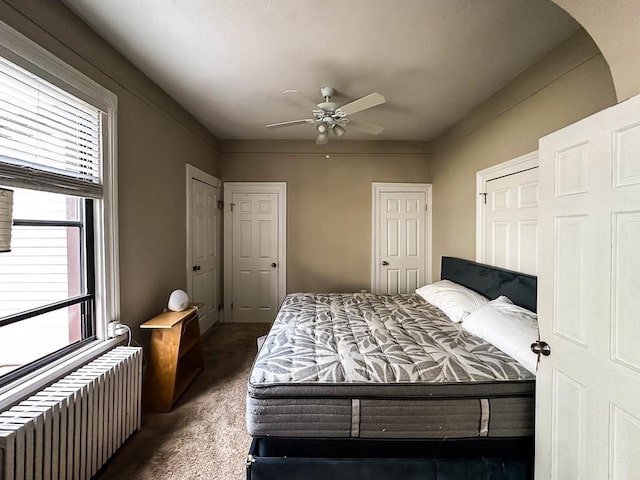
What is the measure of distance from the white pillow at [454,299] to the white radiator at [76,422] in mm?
2421

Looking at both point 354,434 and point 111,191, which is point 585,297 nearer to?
point 354,434

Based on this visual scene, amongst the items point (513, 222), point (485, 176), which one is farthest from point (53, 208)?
point (485, 176)

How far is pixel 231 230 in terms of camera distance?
441 centimetres

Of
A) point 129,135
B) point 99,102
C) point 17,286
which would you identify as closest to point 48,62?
point 99,102

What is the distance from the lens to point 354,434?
1.51 metres

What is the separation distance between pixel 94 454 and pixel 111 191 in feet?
5.14

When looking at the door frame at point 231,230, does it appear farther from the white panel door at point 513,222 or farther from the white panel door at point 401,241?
the white panel door at point 513,222

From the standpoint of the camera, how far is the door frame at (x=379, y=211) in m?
4.39

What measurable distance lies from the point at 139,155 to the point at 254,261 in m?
2.27

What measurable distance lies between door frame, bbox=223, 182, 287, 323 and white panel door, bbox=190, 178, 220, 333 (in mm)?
138

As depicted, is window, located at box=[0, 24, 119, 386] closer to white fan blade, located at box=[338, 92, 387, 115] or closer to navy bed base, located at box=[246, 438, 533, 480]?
navy bed base, located at box=[246, 438, 533, 480]

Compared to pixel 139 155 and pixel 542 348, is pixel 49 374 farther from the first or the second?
pixel 542 348

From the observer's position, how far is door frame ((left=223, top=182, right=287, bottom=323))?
4367 mm

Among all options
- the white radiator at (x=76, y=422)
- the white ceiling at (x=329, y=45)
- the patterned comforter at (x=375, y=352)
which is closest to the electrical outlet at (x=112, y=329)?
the white radiator at (x=76, y=422)
